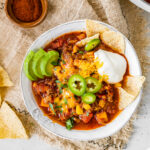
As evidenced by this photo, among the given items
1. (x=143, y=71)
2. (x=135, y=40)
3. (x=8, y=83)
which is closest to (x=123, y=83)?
(x=143, y=71)

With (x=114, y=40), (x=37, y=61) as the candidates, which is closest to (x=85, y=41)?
(x=114, y=40)

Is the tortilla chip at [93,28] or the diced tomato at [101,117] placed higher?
the tortilla chip at [93,28]

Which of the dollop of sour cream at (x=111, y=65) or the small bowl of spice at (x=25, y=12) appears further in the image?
the small bowl of spice at (x=25, y=12)

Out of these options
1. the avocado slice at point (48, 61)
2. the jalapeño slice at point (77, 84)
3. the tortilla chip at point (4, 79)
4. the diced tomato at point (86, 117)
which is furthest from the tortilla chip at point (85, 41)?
the tortilla chip at point (4, 79)

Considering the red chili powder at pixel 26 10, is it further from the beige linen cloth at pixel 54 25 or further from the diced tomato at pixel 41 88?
the diced tomato at pixel 41 88

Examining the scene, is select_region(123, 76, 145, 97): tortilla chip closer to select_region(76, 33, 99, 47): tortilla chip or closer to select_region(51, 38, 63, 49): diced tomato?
select_region(76, 33, 99, 47): tortilla chip

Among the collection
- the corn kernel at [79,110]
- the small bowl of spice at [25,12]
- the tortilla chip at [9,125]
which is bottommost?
the tortilla chip at [9,125]

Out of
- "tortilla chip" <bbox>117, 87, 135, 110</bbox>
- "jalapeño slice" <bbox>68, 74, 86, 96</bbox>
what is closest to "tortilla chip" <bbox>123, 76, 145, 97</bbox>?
"tortilla chip" <bbox>117, 87, 135, 110</bbox>
